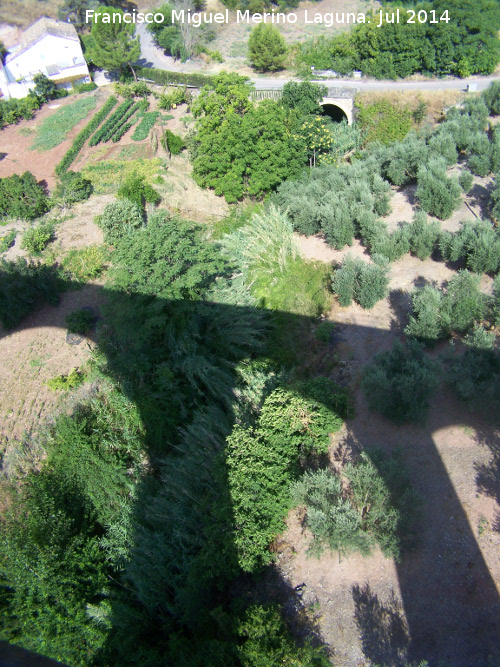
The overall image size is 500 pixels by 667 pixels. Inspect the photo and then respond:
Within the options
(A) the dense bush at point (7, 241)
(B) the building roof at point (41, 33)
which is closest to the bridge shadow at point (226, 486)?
(A) the dense bush at point (7, 241)

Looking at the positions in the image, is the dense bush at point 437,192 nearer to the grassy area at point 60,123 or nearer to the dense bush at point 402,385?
the dense bush at point 402,385

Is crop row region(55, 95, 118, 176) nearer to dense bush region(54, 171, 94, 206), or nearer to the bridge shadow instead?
dense bush region(54, 171, 94, 206)

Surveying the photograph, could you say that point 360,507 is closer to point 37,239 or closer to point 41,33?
point 37,239

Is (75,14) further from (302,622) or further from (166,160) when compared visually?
(302,622)

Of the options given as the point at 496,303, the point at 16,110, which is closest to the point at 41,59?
the point at 16,110

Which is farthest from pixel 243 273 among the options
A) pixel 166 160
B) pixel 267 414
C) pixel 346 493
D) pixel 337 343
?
pixel 166 160
